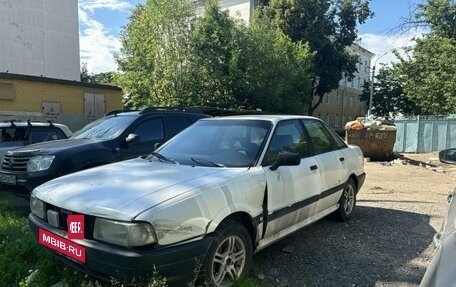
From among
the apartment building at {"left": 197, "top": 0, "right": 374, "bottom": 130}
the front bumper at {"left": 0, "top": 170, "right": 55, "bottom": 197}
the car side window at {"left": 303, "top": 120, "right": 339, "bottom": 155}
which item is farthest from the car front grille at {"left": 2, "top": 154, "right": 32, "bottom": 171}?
the apartment building at {"left": 197, "top": 0, "right": 374, "bottom": 130}

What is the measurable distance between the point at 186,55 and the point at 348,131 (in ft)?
36.8

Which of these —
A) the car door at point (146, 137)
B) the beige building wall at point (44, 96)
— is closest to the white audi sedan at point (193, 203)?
the car door at point (146, 137)

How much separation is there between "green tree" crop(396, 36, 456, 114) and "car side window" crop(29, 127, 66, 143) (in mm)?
23835

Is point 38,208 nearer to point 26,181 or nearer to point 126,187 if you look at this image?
point 126,187

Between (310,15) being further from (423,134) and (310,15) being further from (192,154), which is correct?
(192,154)

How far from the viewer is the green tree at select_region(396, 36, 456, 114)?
24.5m

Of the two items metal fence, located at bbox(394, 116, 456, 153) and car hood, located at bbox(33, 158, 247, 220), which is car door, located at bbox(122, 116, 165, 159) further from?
metal fence, located at bbox(394, 116, 456, 153)

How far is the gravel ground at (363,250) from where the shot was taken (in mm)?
3852

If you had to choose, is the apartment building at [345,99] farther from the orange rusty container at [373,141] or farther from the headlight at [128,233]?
the headlight at [128,233]

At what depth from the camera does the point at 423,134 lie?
2134 centimetres

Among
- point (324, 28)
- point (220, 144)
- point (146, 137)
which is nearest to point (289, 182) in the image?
point (220, 144)

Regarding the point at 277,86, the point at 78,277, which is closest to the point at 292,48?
the point at 277,86

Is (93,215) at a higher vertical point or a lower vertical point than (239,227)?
higher

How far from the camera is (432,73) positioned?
2620 centimetres
